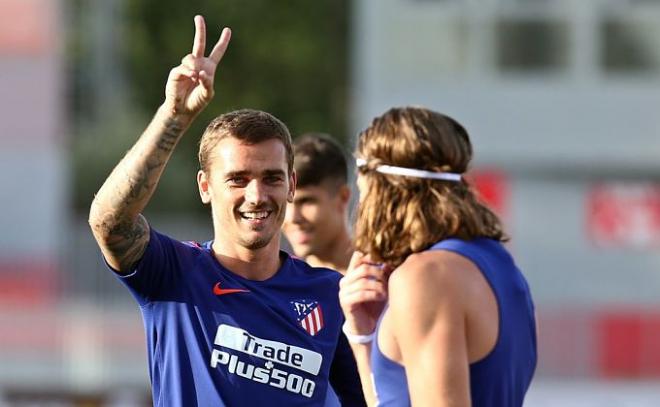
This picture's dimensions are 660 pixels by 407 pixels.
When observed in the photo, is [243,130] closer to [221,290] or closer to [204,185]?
[204,185]

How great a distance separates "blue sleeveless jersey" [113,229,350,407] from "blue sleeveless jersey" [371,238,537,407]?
0.55m

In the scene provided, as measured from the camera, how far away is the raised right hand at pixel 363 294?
3.81 metres

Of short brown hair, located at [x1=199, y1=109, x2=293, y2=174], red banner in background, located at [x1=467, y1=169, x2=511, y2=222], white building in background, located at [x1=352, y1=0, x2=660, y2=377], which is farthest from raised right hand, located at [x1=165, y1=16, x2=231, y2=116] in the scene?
red banner in background, located at [x1=467, y1=169, x2=511, y2=222]

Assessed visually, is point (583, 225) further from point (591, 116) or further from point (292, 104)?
point (292, 104)

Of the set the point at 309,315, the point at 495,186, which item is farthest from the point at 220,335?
the point at 495,186

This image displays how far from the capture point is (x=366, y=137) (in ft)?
12.5

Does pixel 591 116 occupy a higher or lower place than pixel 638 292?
higher

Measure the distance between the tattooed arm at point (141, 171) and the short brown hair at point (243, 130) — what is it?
23cm

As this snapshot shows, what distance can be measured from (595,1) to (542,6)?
0.80 m

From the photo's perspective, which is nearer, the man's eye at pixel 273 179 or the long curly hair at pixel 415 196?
the long curly hair at pixel 415 196

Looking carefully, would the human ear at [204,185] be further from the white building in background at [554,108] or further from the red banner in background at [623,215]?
the red banner in background at [623,215]

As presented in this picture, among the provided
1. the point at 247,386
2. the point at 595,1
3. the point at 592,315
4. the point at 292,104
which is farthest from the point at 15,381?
the point at 292,104

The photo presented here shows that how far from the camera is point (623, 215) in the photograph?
867 inches

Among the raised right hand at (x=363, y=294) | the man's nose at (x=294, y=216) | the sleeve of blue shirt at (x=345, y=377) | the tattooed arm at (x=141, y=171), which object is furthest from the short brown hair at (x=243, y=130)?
the man's nose at (x=294, y=216)
